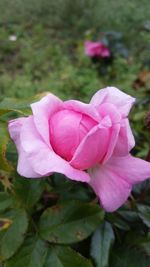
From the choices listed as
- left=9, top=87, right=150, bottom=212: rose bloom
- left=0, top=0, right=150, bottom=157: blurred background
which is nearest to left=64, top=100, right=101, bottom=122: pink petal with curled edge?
left=9, top=87, right=150, bottom=212: rose bloom

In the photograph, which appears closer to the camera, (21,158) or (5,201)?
(21,158)

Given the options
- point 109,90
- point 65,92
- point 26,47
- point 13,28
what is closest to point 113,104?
point 109,90

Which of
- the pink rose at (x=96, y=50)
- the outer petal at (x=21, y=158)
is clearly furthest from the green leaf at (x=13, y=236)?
the pink rose at (x=96, y=50)

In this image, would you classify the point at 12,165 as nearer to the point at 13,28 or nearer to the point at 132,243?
the point at 132,243

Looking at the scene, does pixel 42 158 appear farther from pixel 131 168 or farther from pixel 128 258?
pixel 128 258

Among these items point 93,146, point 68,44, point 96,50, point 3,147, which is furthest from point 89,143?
point 68,44

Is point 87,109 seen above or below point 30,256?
above

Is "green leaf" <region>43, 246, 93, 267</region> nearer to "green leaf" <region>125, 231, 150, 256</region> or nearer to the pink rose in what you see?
"green leaf" <region>125, 231, 150, 256</region>
